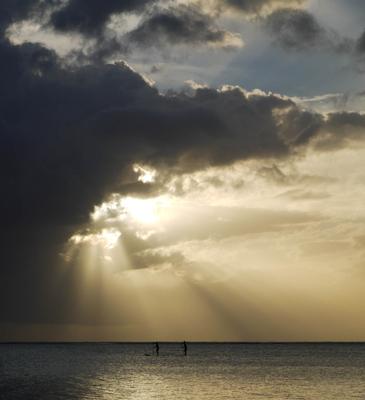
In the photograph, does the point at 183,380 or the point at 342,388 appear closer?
the point at 342,388

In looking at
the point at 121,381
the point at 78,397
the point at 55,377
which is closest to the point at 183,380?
the point at 121,381

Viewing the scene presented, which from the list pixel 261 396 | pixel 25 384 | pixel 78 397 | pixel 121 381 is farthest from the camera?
pixel 121 381

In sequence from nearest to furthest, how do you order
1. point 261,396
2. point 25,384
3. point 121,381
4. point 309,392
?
point 261,396
point 309,392
point 25,384
point 121,381

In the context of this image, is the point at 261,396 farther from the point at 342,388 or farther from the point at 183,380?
the point at 183,380

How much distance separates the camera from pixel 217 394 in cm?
5991

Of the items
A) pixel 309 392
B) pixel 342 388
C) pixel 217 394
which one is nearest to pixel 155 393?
pixel 217 394

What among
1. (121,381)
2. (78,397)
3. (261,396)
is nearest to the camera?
(78,397)

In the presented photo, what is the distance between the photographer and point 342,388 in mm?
68125

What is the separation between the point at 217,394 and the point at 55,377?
26.7 metres

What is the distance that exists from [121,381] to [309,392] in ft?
76.2

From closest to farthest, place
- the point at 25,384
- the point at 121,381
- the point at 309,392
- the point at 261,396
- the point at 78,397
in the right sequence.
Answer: the point at 78,397
the point at 261,396
the point at 309,392
the point at 25,384
the point at 121,381

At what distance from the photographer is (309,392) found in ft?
205

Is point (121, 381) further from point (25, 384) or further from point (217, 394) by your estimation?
point (217, 394)

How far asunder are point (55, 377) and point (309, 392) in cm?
3214
